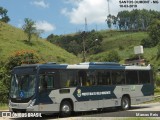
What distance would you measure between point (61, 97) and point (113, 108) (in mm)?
6835

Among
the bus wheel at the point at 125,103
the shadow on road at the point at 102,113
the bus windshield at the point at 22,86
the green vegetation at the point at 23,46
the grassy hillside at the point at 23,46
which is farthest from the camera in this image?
the grassy hillside at the point at 23,46

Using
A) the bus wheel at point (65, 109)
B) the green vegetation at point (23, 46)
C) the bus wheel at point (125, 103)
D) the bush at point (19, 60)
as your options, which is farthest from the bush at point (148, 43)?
the bus wheel at point (65, 109)

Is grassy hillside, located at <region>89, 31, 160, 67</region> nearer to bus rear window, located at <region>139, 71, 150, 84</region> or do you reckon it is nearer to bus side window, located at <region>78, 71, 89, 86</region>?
bus rear window, located at <region>139, 71, 150, 84</region>

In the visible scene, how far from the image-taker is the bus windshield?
66.4ft

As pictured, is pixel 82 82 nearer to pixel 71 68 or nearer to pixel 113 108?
pixel 71 68

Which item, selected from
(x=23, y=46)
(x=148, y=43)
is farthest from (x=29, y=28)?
(x=148, y=43)

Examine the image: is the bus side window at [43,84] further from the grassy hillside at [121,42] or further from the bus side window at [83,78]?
the grassy hillside at [121,42]

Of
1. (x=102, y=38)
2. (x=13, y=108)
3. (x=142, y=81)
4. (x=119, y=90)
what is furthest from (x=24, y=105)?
(x=102, y=38)

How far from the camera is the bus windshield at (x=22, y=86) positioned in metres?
20.2

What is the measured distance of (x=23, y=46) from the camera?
9844cm

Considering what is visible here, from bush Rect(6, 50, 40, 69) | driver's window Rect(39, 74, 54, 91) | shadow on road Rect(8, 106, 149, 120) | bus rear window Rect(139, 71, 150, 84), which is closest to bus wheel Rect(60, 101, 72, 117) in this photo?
shadow on road Rect(8, 106, 149, 120)

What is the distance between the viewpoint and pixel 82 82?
74.5 ft

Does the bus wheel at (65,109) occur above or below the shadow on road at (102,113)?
above

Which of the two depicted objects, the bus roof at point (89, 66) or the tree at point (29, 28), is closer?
the bus roof at point (89, 66)
